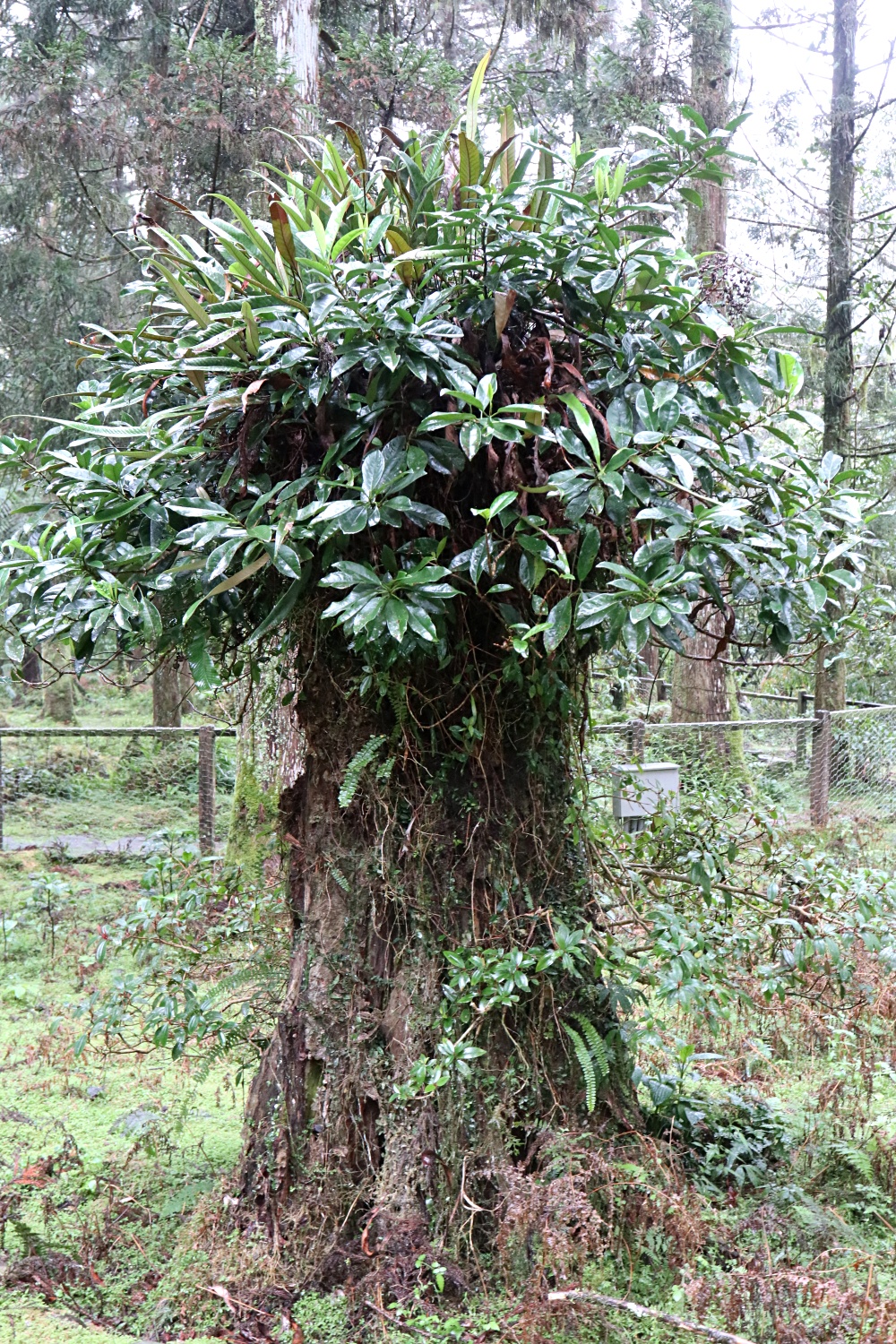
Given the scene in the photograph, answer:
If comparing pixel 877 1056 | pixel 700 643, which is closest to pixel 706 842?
pixel 877 1056

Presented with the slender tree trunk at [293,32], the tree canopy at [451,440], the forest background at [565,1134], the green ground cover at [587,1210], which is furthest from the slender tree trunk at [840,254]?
the tree canopy at [451,440]

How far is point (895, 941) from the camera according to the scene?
10.9 feet

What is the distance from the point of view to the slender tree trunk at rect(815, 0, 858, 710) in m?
10.2

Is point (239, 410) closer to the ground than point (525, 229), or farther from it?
closer to the ground

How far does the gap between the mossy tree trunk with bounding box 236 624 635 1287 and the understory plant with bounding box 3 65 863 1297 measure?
0.01 metres

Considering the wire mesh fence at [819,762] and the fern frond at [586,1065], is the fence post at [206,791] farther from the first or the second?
the fern frond at [586,1065]

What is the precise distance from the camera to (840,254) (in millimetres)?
10422

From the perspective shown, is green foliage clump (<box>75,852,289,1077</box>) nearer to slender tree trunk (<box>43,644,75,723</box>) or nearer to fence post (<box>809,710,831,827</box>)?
fence post (<box>809,710,831,827</box>)

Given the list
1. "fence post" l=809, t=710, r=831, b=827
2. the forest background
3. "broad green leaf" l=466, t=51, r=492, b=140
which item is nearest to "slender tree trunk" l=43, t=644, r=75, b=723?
the forest background

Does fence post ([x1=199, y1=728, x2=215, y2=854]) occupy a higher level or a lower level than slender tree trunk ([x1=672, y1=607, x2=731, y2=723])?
lower

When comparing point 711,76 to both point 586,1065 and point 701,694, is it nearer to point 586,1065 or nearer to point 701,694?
point 701,694

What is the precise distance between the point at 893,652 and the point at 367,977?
9.79m

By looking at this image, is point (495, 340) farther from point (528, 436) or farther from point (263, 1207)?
point (263, 1207)

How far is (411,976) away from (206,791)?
17.6 feet
